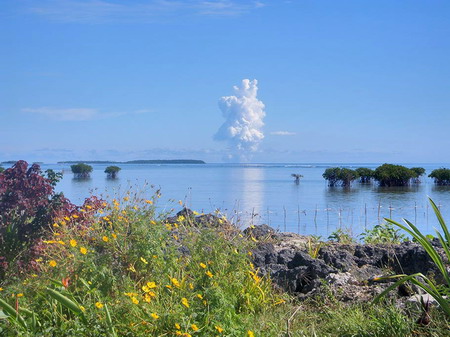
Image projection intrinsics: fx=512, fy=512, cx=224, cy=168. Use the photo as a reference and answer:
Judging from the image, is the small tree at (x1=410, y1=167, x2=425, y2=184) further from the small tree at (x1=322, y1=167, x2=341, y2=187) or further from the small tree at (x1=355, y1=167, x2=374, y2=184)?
the small tree at (x1=322, y1=167, x2=341, y2=187)

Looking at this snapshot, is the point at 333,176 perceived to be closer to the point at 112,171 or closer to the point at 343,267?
the point at 112,171

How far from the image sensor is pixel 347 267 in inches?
233

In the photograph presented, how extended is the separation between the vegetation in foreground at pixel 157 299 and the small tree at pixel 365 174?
2344 cm

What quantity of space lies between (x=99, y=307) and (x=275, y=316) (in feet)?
6.12

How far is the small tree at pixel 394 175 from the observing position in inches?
1041

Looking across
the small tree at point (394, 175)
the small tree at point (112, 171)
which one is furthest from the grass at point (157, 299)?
the small tree at point (394, 175)

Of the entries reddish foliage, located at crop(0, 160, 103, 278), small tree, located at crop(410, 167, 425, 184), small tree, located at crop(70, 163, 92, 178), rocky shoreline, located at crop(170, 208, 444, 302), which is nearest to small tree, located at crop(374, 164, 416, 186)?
small tree, located at crop(410, 167, 425, 184)

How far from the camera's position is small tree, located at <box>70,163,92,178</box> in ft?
76.5

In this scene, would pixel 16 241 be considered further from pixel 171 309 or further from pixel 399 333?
pixel 399 333

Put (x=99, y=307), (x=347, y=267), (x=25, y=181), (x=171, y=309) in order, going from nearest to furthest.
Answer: (x=99, y=307) → (x=171, y=309) → (x=347, y=267) → (x=25, y=181)

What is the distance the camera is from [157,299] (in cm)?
406

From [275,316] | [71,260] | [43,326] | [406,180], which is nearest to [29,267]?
[71,260]

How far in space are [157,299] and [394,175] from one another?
79.0 ft

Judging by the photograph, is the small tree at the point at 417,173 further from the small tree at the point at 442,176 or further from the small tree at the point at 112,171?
the small tree at the point at 112,171
